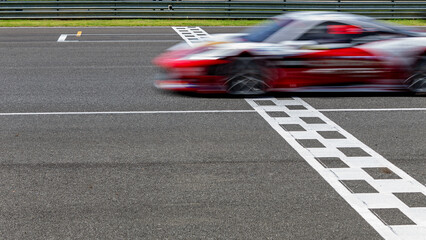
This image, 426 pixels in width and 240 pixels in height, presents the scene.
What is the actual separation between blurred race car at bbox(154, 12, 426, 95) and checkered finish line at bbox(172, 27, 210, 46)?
8.40 m

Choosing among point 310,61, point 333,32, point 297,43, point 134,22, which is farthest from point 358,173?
point 134,22

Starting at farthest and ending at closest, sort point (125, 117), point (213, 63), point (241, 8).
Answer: point (241, 8)
point (213, 63)
point (125, 117)

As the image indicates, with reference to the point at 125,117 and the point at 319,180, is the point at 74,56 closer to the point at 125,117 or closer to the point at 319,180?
the point at 125,117

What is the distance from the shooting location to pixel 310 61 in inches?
429

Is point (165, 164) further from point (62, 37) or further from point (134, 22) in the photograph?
point (134, 22)

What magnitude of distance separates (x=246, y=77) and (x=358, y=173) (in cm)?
437

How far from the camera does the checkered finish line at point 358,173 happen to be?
554 cm

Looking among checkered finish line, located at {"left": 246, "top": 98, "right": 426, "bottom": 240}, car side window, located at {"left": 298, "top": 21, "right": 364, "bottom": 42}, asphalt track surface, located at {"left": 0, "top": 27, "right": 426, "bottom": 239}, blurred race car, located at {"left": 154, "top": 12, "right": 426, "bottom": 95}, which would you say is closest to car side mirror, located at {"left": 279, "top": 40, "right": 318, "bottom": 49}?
blurred race car, located at {"left": 154, "top": 12, "right": 426, "bottom": 95}

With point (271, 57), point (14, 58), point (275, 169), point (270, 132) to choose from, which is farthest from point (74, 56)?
point (275, 169)

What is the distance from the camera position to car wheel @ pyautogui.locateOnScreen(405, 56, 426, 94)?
11.1 metres

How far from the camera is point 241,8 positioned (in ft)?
88.2

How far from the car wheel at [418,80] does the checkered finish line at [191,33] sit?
8.97 m

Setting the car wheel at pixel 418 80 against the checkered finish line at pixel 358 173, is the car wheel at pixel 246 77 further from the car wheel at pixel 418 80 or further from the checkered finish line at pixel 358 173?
the car wheel at pixel 418 80

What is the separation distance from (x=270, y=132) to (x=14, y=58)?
9.17m
